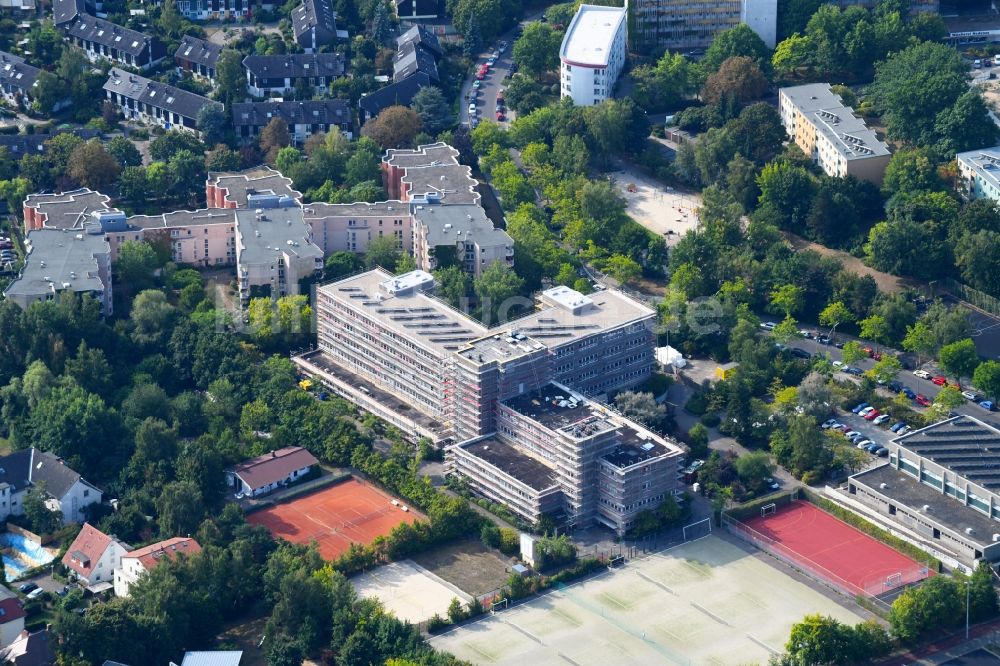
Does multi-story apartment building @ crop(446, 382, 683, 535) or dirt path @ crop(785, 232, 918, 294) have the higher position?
dirt path @ crop(785, 232, 918, 294)

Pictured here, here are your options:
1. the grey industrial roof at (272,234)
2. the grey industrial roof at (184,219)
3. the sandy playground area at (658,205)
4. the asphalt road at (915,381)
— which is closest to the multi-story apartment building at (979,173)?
the asphalt road at (915,381)

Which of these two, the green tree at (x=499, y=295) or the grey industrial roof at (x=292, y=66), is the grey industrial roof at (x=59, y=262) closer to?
the green tree at (x=499, y=295)

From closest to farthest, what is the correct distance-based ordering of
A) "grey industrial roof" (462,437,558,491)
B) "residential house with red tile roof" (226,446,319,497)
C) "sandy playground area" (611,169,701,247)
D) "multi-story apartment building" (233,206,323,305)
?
1. "grey industrial roof" (462,437,558,491)
2. "residential house with red tile roof" (226,446,319,497)
3. "multi-story apartment building" (233,206,323,305)
4. "sandy playground area" (611,169,701,247)

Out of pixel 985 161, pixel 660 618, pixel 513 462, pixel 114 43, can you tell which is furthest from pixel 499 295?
pixel 114 43

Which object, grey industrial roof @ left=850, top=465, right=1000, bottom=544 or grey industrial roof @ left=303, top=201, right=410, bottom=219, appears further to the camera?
grey industrial roof @ left=303, top=201, right=410, bottom=219

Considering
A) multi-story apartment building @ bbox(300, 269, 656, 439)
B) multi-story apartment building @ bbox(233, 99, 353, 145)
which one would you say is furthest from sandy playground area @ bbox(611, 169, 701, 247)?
multi-story apartment building @ bbox(233, 99, 353, 145)

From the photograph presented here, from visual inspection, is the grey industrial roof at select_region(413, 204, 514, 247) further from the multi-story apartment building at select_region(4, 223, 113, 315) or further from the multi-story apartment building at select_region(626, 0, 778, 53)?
the multi-story apartment building at select_region(626, 0, 778, 53)
